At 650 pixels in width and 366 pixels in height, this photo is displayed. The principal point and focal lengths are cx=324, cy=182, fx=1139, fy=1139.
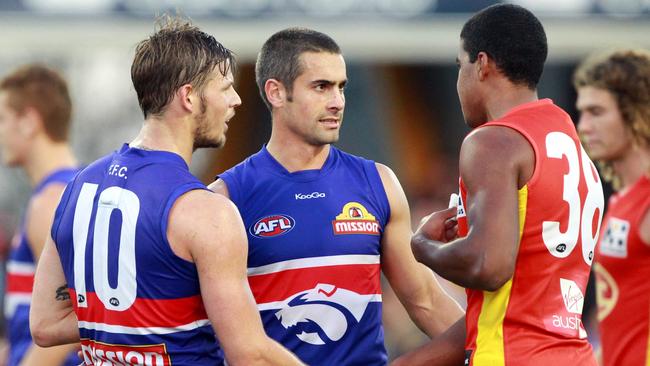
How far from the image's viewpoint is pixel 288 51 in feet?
18.6

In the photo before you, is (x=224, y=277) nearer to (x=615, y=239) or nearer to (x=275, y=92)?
(x=275, y=92)

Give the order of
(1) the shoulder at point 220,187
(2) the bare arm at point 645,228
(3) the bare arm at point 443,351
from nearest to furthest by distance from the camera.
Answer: (3) the bare arm at point 443,351
(1) the shoulder at point 220,187
(2) the bare arm at point 645,228

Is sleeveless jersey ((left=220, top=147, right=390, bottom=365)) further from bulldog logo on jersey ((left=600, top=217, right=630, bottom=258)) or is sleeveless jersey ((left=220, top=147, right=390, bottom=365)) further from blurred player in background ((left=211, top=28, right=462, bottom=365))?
bulldog logo on jersey ((left=600, top=217, right=630, bottom=258))

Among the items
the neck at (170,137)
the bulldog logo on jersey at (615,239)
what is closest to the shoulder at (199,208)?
the neck at (170,137)

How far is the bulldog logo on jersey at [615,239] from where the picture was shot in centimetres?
632

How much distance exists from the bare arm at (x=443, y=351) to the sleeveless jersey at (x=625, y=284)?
4.73 ft

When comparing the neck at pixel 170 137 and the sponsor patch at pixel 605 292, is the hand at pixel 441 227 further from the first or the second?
the sponsor patch at pixel 605 292

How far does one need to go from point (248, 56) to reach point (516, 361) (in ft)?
36.3

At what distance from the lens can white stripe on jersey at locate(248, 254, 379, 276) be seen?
17.6 ft

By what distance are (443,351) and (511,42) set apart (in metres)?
1.43

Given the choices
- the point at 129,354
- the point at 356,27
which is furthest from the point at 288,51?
the point at 356,27

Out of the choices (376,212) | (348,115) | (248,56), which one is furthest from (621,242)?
(348,115)

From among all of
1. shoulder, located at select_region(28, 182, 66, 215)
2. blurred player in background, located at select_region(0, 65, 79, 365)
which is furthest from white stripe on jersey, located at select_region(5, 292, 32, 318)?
shoulder, located at select_region(28, 182, 66, 215)

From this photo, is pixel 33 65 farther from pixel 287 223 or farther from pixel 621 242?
pixel 621 242
